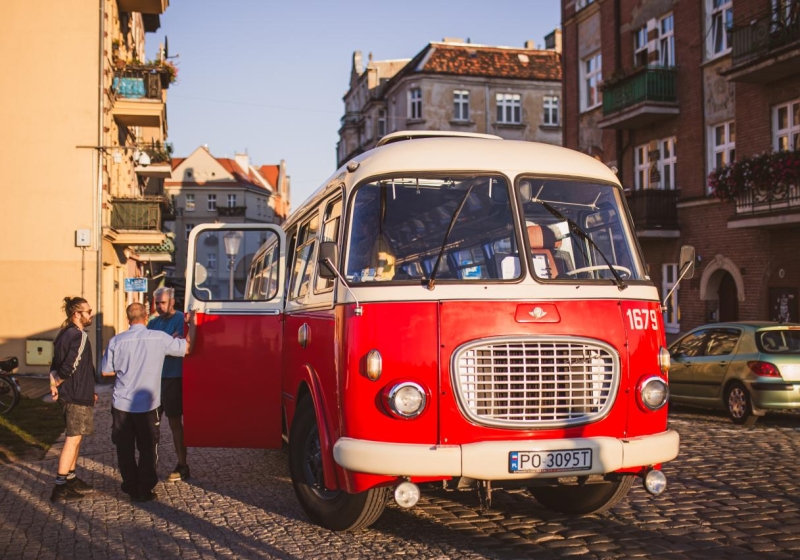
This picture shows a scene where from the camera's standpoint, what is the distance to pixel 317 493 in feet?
24.0

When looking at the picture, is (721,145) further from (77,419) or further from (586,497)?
(77,419)

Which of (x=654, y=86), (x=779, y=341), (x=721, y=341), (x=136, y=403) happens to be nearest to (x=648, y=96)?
(x=654, y=86)

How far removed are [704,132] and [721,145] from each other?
0.75 m

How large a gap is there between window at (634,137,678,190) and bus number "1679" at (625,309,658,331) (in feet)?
73.9

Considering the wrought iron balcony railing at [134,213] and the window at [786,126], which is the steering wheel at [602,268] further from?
the wrought iron balcony railing at [134,213]

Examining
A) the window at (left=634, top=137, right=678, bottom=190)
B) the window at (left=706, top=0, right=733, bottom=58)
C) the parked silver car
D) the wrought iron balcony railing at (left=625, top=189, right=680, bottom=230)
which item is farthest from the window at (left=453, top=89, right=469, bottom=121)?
the parked silver car

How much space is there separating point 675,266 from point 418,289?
23.2 meters

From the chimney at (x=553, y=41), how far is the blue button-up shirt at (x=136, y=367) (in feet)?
197

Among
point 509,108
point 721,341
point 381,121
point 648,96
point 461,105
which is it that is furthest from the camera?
point 381,121

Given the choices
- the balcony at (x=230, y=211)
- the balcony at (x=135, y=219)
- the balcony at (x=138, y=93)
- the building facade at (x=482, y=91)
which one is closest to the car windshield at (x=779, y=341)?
the balcony at (x=135, y=219)

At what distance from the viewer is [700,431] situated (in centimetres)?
1328

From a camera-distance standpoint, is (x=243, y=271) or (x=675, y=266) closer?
(x=243, y=271)

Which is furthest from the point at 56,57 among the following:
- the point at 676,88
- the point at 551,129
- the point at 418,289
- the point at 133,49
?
the point at 551,129

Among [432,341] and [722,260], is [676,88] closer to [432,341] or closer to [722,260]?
[722,260]
